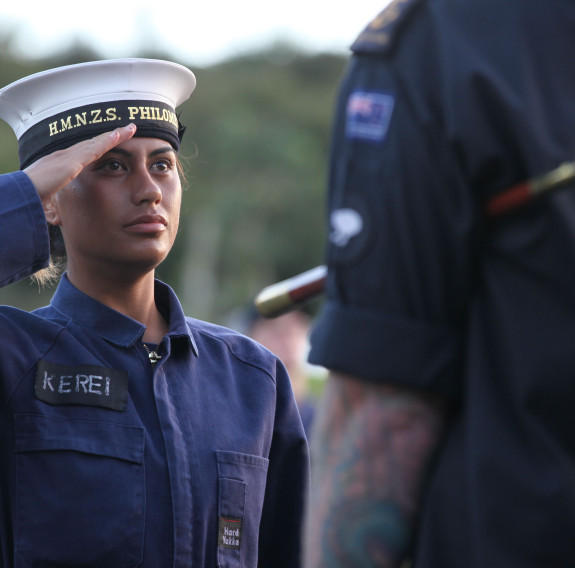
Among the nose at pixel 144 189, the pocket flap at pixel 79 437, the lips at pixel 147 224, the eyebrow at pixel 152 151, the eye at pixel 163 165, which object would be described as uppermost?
the eyebrow at pixel 152 151

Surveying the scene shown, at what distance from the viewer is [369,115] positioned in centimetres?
119

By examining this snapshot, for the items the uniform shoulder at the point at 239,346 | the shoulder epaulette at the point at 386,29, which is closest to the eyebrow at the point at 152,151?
the uniform shoulder at the point at 239,346

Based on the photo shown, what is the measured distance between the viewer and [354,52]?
1.25m

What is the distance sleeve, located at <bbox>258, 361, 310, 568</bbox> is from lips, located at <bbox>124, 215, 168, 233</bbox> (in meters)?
0.56

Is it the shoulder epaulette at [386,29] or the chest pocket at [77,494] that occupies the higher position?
the shoulder epaulette at [386,29]

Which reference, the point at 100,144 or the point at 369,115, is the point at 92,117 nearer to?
the point at 100,144

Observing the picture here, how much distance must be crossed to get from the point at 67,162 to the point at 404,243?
1.39 metres

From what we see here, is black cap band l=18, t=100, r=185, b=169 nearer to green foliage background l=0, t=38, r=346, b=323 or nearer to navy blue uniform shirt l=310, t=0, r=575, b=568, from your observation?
navy blue uniform shirt l=310, t=0, r=575, b=568

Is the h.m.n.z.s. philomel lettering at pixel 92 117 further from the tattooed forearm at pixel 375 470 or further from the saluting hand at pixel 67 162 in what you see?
the tattooed forearm at pixel 375 470

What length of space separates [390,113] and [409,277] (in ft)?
0.64

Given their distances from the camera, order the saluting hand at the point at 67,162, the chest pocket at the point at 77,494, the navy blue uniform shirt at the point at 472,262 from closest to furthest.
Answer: the navy blue uniform shirt at the point at 472,262 → the chest pocket at the point at 77,494 → the saluting hand at the point at 67,162

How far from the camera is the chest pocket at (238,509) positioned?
92.3 inches

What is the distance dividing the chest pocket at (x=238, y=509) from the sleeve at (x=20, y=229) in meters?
0.63

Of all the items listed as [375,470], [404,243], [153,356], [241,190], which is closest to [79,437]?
[153,356]
